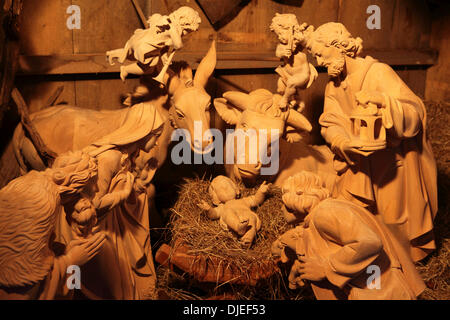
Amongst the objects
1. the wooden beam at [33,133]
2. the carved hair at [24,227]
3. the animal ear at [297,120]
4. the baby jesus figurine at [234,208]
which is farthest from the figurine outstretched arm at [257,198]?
the carved hair at [24,227]

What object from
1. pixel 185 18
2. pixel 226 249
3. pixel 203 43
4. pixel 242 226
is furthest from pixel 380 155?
pixel 203 43

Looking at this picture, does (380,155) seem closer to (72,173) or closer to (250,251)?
(250,251)

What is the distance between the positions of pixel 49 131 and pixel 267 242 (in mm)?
1492

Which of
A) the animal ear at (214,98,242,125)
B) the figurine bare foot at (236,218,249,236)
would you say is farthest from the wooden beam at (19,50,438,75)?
the figurine bare foot at (236,218,249,236)

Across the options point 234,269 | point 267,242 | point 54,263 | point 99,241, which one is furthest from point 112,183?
point 267,242

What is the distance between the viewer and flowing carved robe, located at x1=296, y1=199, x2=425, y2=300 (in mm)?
2695

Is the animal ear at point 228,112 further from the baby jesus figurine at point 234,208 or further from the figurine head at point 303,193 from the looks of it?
the figurine head at point 303,193

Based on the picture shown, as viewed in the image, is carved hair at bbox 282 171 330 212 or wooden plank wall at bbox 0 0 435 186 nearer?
carved hair at bbox 282 171 330 212

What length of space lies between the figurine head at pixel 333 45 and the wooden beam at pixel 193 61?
1153 mm

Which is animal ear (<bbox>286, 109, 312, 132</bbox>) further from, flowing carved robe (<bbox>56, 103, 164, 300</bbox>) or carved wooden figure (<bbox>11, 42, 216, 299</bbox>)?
flowing carved robe (<bbox>56, 103, 164, 300</bbox>)

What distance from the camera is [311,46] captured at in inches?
136

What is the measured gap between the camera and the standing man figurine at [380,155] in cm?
327

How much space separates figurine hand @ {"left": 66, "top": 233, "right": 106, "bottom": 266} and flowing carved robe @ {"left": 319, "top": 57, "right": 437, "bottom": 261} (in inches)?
56.5

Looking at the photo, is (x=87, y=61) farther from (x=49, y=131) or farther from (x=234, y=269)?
(x=234, y=269)
